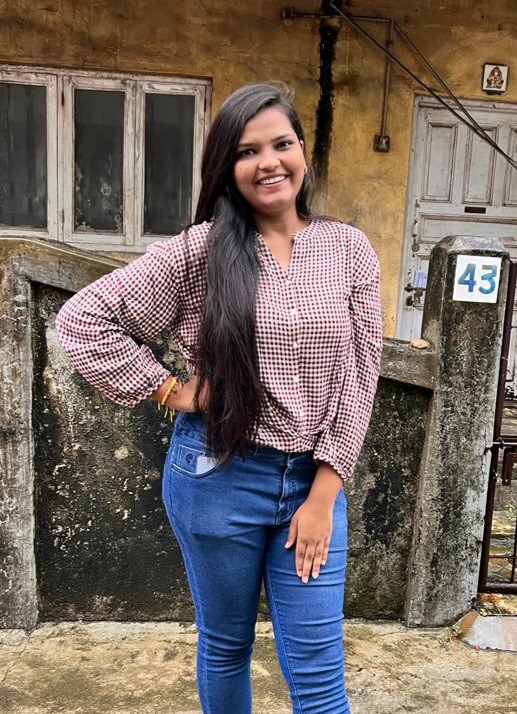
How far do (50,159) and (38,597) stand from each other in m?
4.06

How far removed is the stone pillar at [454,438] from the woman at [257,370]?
3.88ft

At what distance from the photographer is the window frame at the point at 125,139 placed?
5.80 m

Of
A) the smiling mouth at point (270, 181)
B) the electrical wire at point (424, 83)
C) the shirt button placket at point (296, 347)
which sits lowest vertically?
the shirt button placket at point (296, 347)

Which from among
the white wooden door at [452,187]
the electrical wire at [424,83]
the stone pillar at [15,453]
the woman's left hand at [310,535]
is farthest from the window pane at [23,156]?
the woman's left hand at [310,535]

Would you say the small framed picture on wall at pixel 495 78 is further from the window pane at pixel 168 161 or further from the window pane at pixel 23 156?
the window pane at pixel 23 156

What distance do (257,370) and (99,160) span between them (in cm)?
479

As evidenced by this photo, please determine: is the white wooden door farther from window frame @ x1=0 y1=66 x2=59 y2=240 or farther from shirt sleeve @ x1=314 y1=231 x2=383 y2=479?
shirt sleeve @ x1=314 y1=231 x2=383 y2=479

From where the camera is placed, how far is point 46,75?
5.79 metres

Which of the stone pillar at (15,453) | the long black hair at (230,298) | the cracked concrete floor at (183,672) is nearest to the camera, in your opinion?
the long black hair at (230,298)

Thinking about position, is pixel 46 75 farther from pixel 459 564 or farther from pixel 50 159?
pixel 459 564

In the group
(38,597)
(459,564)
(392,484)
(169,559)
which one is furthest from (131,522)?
(459,564)

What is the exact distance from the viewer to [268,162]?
175 cm

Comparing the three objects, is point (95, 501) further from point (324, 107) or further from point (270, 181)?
point (324, 107)

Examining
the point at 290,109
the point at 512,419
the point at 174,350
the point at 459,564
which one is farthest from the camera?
the point at 512,419
